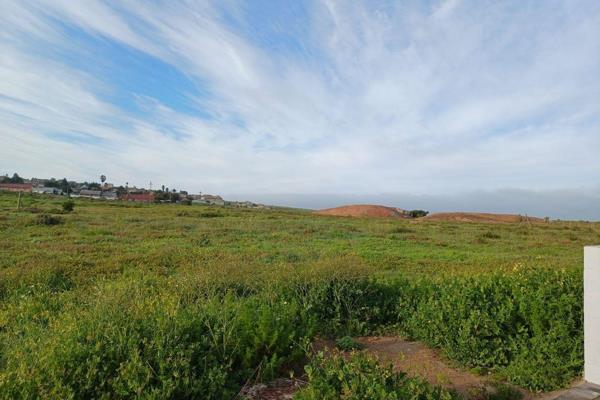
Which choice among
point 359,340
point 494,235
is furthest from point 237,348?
point 494,235

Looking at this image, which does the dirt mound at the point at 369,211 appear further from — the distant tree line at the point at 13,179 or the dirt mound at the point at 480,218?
the distant tree line at the point at 13,179

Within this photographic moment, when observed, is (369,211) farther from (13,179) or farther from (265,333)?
(13,179)

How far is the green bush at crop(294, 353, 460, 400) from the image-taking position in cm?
250

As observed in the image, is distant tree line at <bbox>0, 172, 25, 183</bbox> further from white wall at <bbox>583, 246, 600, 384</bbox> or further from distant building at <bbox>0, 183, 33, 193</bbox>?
white wall at <bbox>583, 246, 600, 384</bbox>

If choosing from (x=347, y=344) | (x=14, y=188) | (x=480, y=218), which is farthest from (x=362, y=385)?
(x=14, y=188)

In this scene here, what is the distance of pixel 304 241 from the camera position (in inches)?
611

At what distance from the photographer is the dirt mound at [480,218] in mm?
34062

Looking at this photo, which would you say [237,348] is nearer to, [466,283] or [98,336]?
[98,336]

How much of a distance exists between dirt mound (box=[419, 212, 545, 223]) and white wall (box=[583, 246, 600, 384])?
3234cm

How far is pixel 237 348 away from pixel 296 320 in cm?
96

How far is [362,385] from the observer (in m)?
2.58

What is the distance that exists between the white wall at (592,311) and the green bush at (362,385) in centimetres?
116

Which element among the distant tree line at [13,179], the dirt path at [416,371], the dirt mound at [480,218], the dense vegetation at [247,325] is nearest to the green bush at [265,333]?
the dense vegetation at [247,325]

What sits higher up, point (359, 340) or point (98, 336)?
point (98, 336)
